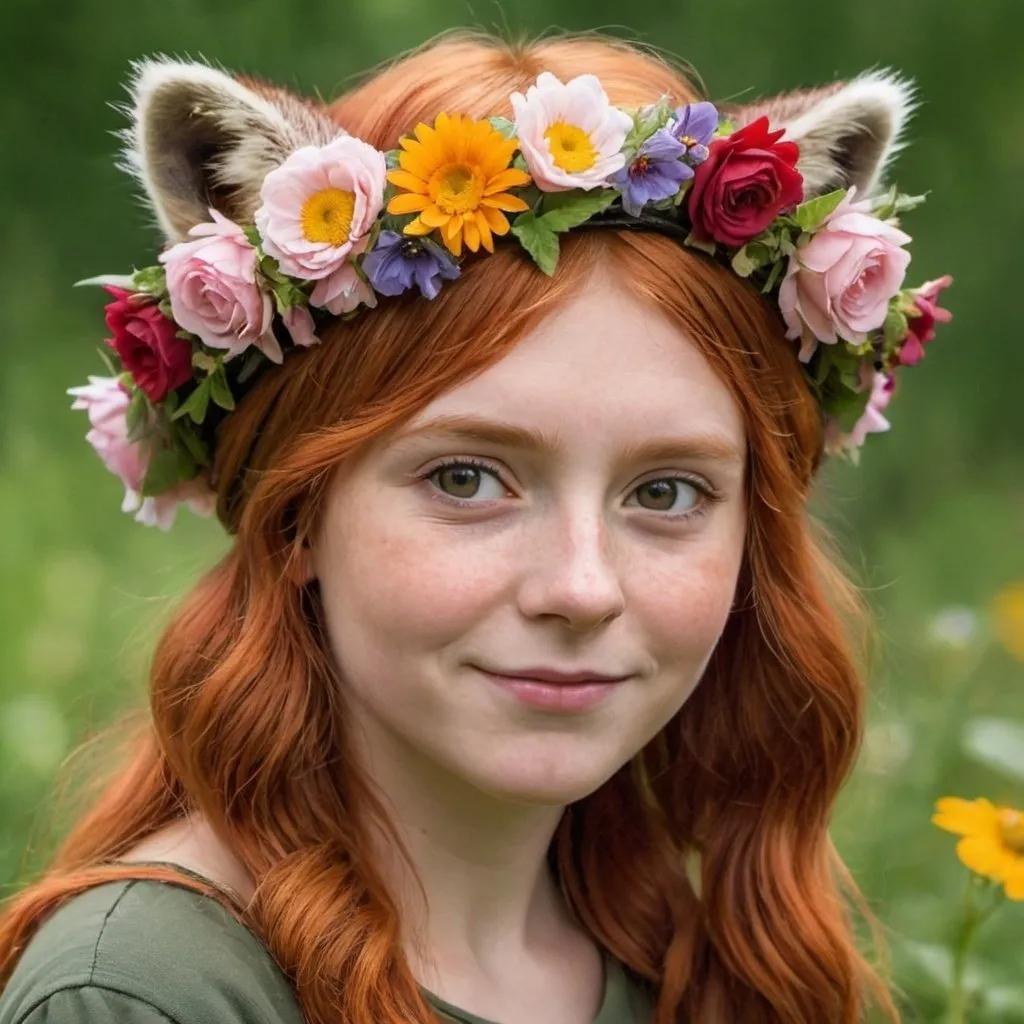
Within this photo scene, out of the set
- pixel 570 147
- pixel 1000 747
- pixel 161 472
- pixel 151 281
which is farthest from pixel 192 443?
pixel 1000 747

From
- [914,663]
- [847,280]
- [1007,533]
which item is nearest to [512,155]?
[847,280]

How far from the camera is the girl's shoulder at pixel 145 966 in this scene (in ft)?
5.51

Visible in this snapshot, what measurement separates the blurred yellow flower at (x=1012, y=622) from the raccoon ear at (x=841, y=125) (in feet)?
6.18

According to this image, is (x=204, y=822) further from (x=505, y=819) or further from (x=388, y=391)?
(x=388, y=391)

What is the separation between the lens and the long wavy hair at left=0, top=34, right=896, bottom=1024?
185 cm

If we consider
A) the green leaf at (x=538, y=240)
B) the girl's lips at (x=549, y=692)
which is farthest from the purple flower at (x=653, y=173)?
the girl's lips at (x=549, y=692)

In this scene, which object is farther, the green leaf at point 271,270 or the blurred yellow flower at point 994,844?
the blurred yellow flower at point 994,844

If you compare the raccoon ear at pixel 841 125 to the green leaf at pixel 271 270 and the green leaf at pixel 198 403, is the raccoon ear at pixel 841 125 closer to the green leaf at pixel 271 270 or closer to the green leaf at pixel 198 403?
the green leaf at pixel 271 270

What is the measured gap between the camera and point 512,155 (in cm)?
188

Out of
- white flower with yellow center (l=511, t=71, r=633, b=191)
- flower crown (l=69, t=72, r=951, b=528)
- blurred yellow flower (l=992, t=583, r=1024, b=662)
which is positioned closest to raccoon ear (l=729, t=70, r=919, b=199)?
flower crown (l=69, t=72, r=951, b=528)

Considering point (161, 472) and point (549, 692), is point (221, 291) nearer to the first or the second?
point (161, 472)

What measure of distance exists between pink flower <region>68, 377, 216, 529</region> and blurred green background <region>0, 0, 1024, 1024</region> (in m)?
0.93

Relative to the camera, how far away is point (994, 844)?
210 centimetres

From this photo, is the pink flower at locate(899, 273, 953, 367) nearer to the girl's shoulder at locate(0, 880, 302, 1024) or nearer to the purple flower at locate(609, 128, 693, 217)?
the purple flower at locate(609, 128, 693, 217)
